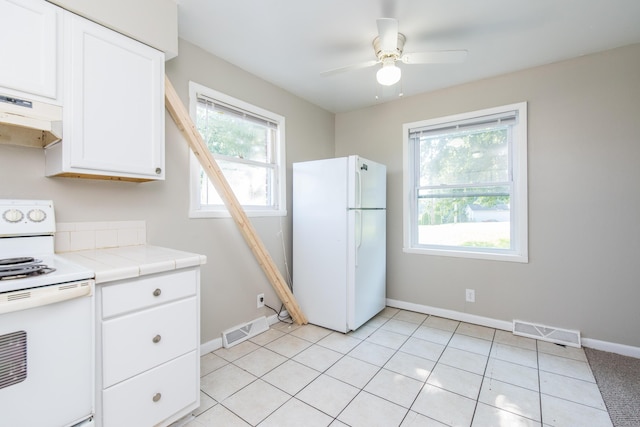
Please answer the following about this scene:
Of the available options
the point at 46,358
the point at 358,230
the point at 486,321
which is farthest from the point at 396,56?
the point at 486,321

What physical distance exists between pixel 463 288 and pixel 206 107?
300 centimetres

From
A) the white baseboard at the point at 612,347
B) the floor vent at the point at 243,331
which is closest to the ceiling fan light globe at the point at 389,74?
the floor vent at the point at 243,331

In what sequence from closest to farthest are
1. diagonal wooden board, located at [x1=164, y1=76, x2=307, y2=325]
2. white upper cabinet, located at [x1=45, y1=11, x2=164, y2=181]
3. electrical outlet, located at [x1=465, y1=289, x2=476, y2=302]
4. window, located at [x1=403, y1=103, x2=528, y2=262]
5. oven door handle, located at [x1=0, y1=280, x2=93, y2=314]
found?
1. oven door handle, located at [x1=0, y1=280, x2=93, y2=314]
2. white upper cabinet, located at [x1=45, y1=11, x2=164, y2=181]
3. diagonal wooden board, located at [x1=164, y1=76, x2=307, y2=325]
4. window, located at [x1=403, y1=103, x2=528, y2=262]
5. electrical outlet, located at [x1=465, y1=289, x2=476, y2=302]

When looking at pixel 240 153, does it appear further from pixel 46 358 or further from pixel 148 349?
pixel 46 358

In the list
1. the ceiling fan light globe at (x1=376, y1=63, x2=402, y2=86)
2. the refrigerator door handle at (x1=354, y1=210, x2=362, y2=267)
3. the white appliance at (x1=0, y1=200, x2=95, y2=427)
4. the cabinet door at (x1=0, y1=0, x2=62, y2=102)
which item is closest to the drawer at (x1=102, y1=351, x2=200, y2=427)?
the white appliance at (x1=0, y1=200, x2=95, y2=427)

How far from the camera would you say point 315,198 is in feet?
9.50

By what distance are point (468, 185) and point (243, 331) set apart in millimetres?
2637

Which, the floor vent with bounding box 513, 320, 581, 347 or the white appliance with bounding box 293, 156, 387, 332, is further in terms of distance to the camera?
the white appliance with bounding box 293, 156, 387, 332

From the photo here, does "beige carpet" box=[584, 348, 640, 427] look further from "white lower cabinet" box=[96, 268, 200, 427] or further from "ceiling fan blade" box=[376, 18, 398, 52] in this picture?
"ceiling fan blade" box=[376, 18, 398, 52]

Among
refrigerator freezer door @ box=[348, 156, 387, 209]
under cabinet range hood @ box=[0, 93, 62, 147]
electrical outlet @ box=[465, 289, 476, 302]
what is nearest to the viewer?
under cabinet range hood @ box=[0, 93, 62, 147]

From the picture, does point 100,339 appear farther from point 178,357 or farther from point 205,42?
point 205,42

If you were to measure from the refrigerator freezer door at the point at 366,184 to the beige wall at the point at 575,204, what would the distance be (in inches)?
39.1

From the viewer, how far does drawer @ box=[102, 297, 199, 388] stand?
49.1 inches

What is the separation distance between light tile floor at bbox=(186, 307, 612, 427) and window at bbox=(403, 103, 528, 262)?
903 millimetres
